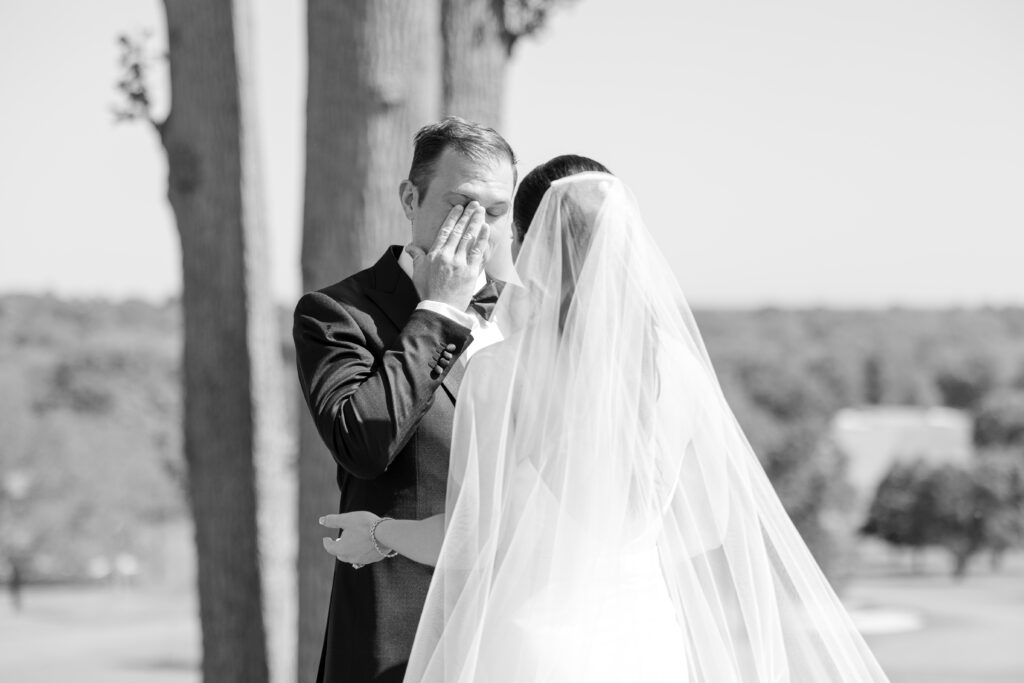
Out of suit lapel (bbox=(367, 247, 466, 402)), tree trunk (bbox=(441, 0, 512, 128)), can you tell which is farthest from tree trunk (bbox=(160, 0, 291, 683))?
suit lapel (bbox=(367, 247, 466, 402))

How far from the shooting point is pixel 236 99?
5.22m

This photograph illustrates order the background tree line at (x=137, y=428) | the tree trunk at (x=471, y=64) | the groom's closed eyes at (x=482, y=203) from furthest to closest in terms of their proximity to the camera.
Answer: the background tree line at (x=137, y=428) < the tree trunk at (x=471, y=64) < the groom's closed eyes at (x=482, y=203)

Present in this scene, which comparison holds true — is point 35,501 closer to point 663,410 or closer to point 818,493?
point 818,493

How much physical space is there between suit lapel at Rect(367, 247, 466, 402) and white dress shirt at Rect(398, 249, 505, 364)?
0.02m

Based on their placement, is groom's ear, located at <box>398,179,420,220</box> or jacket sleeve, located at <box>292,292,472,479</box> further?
groom's ear, located at <box>398,179,420,220</box>

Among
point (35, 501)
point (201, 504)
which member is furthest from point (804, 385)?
point (201, 504)

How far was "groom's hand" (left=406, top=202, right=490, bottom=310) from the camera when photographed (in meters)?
2.25

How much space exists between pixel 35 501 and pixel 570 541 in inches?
1529

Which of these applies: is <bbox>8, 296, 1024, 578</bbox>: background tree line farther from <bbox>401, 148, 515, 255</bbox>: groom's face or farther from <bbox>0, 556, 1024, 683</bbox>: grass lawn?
<bbox>401, 148, 515, 255</bbox>: groom's face

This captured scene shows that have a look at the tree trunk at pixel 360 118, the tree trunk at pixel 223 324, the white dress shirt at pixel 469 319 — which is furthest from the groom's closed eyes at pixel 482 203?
the tree trunk at pixel 223 324

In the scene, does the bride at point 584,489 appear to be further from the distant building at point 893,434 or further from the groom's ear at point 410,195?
the distant building at point 893,434

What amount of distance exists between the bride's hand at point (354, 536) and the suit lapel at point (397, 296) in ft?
0.96

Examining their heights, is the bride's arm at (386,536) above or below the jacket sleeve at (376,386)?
below

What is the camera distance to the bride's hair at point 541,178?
2418 mm
